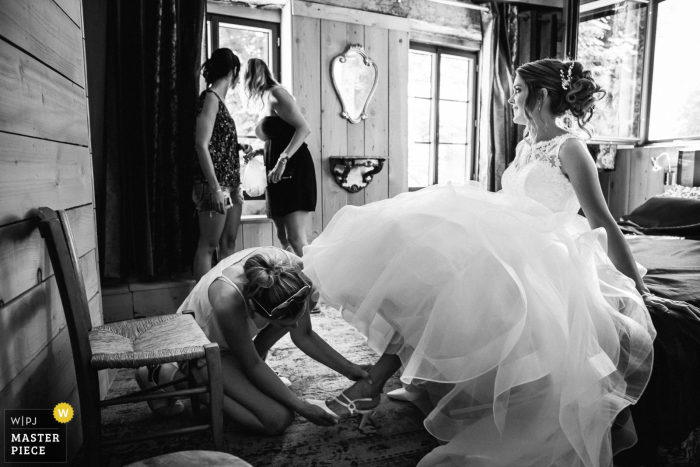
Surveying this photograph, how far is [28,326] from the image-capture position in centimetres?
128

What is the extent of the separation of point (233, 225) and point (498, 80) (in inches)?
113

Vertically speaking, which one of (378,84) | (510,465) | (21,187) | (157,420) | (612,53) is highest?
(612,53)

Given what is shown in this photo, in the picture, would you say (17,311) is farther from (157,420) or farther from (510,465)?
(510,465)

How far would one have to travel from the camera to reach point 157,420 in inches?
70.9

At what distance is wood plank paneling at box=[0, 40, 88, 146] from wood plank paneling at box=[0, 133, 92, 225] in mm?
34

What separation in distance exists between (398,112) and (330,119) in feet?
2.05

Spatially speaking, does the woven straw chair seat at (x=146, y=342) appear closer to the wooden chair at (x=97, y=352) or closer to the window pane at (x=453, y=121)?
the wooden chair at (x=97, y=352)

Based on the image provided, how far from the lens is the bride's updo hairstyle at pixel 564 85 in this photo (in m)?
1.93

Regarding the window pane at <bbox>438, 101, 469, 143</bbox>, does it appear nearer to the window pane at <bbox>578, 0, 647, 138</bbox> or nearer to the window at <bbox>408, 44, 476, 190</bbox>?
the window at <bbox>408, 44, 476, 190</bbox>

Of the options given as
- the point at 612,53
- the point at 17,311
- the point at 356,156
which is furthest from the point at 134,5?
the point at 612,53

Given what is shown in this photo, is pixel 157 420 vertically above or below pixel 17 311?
below

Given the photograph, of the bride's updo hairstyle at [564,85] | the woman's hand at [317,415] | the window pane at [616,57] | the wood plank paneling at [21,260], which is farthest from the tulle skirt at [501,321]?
the window pane at [616,57]

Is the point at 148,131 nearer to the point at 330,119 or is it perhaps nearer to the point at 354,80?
the point at 330,119

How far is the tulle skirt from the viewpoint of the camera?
1.27 m
